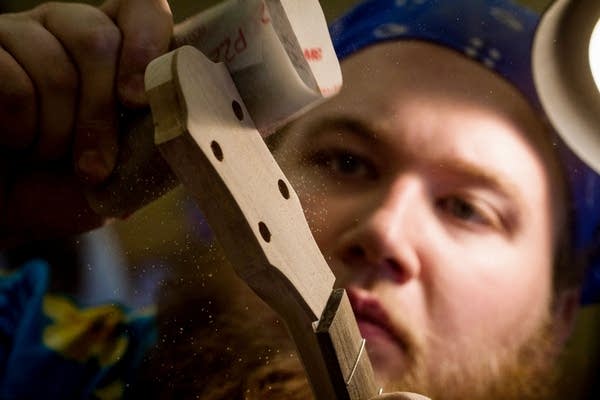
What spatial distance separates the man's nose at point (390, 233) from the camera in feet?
1.86

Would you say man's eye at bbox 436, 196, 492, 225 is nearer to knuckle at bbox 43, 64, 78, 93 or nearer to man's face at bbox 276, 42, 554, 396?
man's face at bbox 276, 42, 554, 396

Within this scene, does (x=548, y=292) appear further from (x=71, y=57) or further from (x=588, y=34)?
(x=71, y=57)

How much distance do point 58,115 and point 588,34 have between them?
447mm

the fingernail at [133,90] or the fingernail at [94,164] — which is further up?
the fingernail at [133,90]

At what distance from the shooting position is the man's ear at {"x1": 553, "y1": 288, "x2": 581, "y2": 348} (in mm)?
643

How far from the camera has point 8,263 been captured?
1.61 feet

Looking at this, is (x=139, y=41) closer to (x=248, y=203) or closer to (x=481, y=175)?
(x=248, y=203)

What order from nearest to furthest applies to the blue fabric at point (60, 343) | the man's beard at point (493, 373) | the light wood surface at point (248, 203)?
the light wood surface at point (248, 203)
the blue fabric at point (60, 343)
the man's beard at point (493, 373)

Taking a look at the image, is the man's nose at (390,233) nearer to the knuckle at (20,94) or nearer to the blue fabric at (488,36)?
the blue fabric at (488,36)

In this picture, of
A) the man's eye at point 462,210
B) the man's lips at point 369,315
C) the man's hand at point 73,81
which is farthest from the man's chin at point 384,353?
the man's hand at point 73,81

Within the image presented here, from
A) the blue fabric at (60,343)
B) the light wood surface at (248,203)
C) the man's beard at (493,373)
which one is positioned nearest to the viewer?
the light wood surface at (248,203)

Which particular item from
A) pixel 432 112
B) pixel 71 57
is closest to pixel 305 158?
pixel 432 112

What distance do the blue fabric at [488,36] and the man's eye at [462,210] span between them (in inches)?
4.0

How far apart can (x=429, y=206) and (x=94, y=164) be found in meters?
0.35
